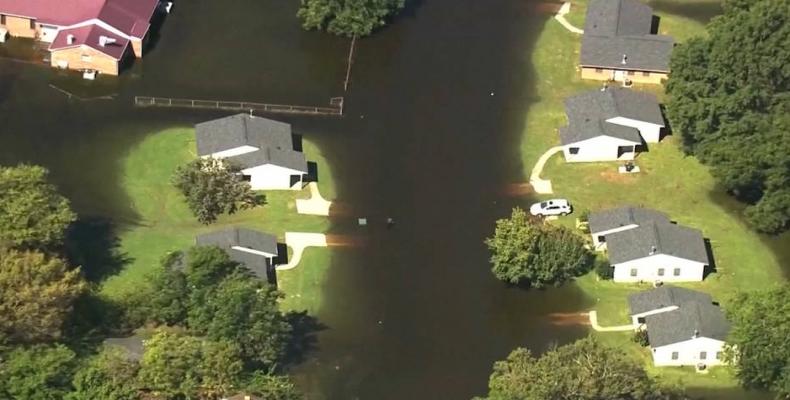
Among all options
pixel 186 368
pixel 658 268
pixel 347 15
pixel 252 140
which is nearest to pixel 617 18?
pixel 347 15

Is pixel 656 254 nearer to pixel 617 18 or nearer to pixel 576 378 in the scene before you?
pixel 576 378

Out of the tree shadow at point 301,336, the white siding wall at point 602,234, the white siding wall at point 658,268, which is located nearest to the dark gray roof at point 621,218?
the white siding wall at point 602,234

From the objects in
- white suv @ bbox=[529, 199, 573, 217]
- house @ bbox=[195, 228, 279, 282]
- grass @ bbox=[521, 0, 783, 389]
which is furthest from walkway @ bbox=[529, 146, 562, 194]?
house @ bbox=[195, 228, 279, 282]

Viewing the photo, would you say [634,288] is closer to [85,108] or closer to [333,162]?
[333,162]

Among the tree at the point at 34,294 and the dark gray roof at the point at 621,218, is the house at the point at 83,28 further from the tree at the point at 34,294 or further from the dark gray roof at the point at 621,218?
the dark gray roof at the point at 621,218

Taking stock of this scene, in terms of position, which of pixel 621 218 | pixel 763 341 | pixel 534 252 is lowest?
pixel 763 341

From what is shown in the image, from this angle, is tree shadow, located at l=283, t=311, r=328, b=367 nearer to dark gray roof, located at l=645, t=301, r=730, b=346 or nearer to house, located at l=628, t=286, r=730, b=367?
house, located at l=628, t=286, r=730, b=367

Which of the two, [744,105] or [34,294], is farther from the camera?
[744,105]
